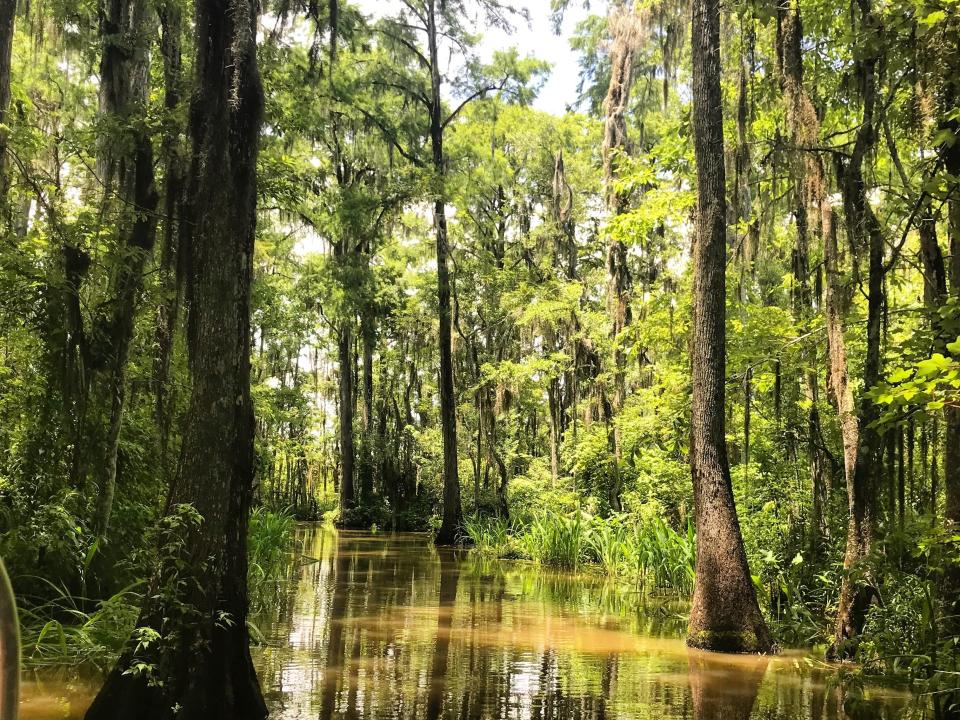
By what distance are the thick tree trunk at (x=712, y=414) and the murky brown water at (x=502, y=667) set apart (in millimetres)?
378

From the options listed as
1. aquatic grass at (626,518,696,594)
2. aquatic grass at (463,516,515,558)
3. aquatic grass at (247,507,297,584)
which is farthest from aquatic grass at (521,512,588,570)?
aquatic grass at (247,507,297,584)

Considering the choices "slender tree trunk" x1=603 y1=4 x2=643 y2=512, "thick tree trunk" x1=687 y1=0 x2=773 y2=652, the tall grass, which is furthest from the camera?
"slender tree trunk" x1=603 y1=4 x2=643 y2=512

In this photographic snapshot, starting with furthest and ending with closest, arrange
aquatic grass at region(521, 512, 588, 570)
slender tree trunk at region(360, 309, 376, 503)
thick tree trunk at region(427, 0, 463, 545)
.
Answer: slender tree trunk at region(360, 309, 376, 503), thick tree trunk at region(427, 0, 463, 545), aquatic grass at region(521, 512, 588, 570)

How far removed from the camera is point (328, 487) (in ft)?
125

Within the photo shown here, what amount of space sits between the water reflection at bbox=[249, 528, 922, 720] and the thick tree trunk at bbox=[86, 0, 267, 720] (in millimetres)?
778

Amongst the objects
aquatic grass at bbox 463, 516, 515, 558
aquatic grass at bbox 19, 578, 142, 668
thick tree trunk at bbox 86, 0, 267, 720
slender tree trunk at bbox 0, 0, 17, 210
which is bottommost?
aquatic grass at bbox 463, 516, 515, 558

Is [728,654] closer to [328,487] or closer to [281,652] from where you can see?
Answer: [281,652]

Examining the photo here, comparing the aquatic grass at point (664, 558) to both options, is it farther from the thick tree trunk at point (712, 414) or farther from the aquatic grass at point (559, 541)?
the thick tree trunk at point (712, 414)

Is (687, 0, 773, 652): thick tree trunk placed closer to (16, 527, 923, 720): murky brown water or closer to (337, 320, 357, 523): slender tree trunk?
(16, 527, 923, 720): murky brown water

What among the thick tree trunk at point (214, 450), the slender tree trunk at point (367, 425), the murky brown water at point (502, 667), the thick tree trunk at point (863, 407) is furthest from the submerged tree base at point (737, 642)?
the slender tree trunk at point (367, 425)

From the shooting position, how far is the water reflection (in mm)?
5645

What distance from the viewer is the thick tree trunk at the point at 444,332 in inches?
830

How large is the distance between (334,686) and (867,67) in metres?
7.26

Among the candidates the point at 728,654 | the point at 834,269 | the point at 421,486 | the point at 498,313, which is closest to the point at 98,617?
the point at 728,654
